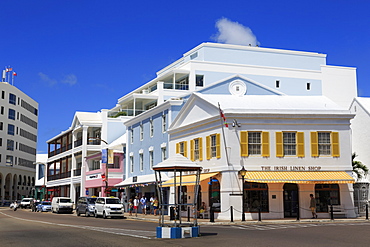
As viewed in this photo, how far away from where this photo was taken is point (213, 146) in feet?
115

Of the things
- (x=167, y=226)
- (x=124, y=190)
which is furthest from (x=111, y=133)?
(x=167, y=226)

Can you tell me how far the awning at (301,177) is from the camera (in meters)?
32.4

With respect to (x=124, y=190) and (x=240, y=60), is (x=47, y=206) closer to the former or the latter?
(x=124, y=190)

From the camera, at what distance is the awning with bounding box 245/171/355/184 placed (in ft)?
106

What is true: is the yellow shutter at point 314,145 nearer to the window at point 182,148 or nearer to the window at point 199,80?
the window at point 182,148

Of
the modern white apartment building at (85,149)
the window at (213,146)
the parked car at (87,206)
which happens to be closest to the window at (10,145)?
the modern white apartment building at (85,149)

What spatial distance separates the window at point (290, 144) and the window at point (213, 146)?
157 inches

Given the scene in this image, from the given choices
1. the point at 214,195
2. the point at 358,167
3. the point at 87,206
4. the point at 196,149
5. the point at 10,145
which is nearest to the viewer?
the point at 214,195

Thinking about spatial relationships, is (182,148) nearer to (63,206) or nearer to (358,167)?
(358,167)

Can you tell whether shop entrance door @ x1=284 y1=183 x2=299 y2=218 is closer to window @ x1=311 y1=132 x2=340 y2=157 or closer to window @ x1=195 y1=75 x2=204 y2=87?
window @ x1=311 y1=132 x2=340 y2=157

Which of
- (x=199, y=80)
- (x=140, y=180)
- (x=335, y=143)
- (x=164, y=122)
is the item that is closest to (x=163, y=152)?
(x=164, y=122)

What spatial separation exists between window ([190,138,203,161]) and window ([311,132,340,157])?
7.98m

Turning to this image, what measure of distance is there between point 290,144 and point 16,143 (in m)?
81.1

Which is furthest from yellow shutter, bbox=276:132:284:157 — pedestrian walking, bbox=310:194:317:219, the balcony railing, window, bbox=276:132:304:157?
the balcony railing
